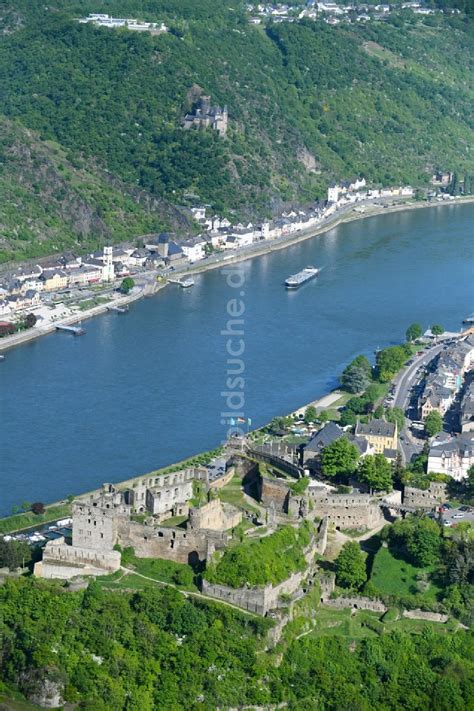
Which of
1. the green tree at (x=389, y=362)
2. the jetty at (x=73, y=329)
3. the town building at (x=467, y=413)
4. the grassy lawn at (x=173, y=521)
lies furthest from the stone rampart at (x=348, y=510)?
the jetty at (x=73, y=329)

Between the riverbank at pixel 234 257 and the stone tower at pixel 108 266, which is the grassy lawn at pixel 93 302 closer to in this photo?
the riverbank at pixel 234 257

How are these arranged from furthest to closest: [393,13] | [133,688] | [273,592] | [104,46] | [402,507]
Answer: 1. [393,13]
2. [104,46]
3. [402,507]
4. [273,592]
5. [133,688]

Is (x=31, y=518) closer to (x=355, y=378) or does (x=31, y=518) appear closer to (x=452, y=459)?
(x=452, y=459)

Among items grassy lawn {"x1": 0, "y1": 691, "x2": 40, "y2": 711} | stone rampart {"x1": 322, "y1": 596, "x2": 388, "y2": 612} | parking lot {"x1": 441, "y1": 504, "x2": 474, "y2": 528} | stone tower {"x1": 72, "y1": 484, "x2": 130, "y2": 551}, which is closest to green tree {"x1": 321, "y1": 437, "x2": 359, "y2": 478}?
parking lot {"x1": 441, "y1": 504, "x2": 474, "y2": 528}

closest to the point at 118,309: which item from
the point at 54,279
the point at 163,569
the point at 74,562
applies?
the point at 54,279


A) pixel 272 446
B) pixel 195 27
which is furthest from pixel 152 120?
pixel 272 446

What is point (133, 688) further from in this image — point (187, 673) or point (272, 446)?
point (272, 446)

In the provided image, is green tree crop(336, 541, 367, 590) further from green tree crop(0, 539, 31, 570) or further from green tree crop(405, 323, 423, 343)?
green tree crop(405, 323, 423, 343)
